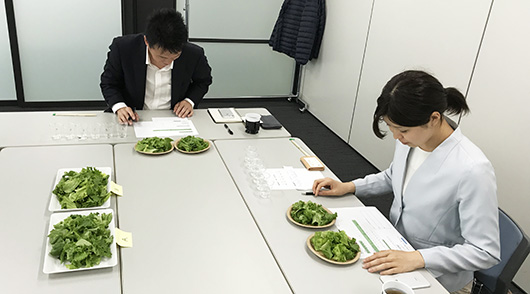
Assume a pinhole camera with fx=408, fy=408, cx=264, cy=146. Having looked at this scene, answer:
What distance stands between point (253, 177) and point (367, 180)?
51 centimetres

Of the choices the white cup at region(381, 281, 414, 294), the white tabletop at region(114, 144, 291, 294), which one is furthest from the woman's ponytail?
the white tabletop at region(114, 144, 291, 294)

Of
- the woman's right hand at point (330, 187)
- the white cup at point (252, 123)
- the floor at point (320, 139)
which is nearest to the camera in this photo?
the woman's right hand at point (330, 187)

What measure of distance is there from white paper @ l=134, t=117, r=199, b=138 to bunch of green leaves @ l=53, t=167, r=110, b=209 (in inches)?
20.9

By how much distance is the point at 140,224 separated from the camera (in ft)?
4.62

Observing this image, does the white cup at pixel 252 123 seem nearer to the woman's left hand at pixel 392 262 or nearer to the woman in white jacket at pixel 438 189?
the woman in white jacket at pixel 438 189

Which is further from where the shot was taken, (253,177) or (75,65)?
(75,65)

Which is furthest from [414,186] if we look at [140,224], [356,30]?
[356,30]

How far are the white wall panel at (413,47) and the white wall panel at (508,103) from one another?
0.12m

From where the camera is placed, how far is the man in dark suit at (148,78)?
2367mm

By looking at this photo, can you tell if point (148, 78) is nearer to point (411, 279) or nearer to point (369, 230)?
point (369, 230)

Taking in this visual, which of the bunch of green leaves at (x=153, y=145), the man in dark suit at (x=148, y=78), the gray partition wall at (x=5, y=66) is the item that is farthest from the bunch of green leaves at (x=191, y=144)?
the gray partition wall at (x=5, y=66)

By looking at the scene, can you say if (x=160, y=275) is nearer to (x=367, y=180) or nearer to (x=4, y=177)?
(x=4, y=177)

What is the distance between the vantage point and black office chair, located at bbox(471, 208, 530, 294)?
136 centimetres

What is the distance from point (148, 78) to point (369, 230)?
5.44 ft
